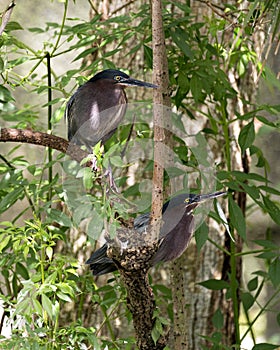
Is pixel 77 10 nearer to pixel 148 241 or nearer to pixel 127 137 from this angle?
pixel 127 137

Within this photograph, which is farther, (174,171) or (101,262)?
(174,171)

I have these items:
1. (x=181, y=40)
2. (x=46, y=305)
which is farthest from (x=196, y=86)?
(x=46, y=305)

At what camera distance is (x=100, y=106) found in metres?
1.43

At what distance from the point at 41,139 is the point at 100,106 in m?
0.15

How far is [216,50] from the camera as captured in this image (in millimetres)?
1782

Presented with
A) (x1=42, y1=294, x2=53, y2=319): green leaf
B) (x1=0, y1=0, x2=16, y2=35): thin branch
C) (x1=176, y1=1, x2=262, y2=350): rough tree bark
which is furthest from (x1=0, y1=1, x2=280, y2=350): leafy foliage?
(x1=176, y1=1, x2=262, y2=350): rough tree bark

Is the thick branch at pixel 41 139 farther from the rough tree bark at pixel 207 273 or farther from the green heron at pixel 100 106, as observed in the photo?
the rough tree bark at pixel 207 273

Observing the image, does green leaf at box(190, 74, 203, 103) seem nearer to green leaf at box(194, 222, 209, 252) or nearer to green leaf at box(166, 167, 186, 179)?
green leaf at box(166, 167, 186, 179)

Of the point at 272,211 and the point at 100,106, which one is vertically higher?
the point at 100,106

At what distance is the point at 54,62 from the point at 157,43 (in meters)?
2.26

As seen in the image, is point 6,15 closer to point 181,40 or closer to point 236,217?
point 181,40

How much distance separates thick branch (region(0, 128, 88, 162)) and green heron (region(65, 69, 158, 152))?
0.25 ft

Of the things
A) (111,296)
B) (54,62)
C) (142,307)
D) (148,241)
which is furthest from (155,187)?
(54,62)

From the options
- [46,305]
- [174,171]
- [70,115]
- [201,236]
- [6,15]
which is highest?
[6,15]
